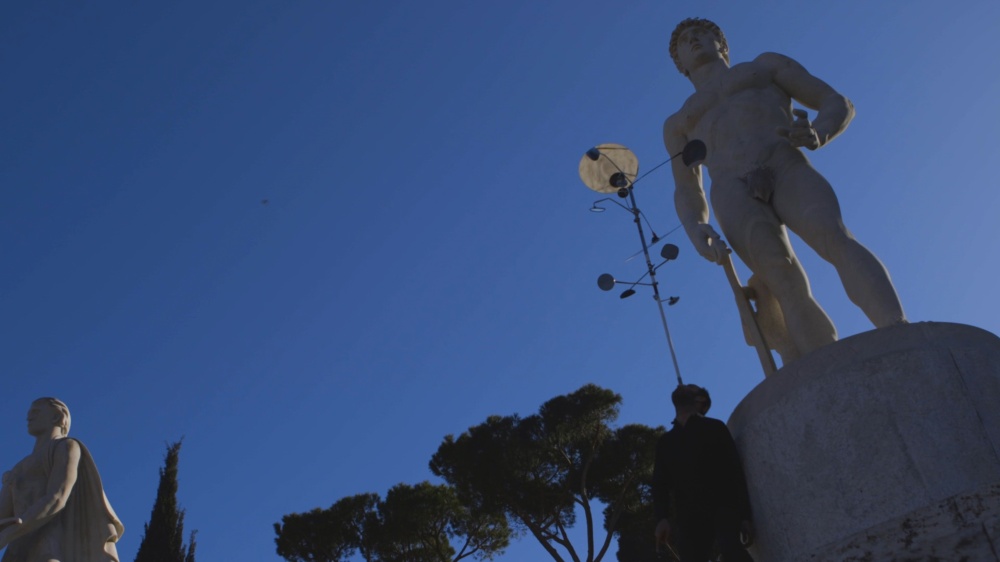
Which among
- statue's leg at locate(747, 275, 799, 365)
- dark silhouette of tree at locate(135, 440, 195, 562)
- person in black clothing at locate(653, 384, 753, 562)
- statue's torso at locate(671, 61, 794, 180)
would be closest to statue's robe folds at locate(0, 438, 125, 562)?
person in black clothing at locate(653, 384, 753, 562)

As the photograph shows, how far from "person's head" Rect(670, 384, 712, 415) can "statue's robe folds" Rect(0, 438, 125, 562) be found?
4.11 metres

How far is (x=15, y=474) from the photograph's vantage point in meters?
6.29

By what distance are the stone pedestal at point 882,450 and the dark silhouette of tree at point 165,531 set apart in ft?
74.4

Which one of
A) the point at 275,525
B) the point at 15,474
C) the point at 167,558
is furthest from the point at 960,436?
the point at 167,558

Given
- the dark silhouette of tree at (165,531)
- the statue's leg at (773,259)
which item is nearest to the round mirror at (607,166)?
the statue's leg at (773,259)

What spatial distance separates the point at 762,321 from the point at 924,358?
1.88 meters

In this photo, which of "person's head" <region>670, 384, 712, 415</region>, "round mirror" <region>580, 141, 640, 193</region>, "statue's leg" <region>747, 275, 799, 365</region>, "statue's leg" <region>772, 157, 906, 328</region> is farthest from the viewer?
"round mirror" <region>580, 141, 640, 193</region>

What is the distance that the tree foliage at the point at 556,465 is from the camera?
18.6m

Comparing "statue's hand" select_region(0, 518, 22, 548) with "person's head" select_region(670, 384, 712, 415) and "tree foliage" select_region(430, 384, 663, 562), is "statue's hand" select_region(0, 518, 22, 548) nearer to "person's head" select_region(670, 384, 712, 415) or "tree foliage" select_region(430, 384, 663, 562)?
"person's head" select_region(670, 384, 712, 415)

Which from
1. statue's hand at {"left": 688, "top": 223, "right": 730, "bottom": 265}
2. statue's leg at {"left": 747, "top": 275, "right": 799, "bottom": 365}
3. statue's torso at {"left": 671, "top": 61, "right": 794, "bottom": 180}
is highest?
statue's torso at {"left": 671, "top": 61, "right": 794, "bottom": 180}

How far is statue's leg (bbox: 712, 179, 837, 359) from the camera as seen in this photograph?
16.8 ft

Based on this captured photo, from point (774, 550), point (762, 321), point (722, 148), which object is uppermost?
point (722, 148)

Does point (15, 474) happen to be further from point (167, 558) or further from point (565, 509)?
point (167, 558)

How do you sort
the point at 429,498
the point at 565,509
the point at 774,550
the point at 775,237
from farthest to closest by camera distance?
the point at 429,498, the point at 565,509, the point at 775,237, the point at 774,550
